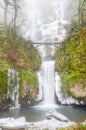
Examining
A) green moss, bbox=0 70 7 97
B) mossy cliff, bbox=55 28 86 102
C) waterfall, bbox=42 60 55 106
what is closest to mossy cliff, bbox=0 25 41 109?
green moss, bbox=0 70 7 97

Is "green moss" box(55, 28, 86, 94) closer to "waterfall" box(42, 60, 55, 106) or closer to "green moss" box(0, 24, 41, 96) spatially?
"waterfall" box(42, 60, 55, 106)

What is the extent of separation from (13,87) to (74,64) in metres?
6.68

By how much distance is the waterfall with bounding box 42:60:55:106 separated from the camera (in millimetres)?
40031

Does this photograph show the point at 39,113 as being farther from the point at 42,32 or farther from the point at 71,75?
the point at 42,32

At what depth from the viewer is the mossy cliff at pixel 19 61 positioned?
117 ft

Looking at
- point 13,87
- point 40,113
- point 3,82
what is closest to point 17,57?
point 13,87

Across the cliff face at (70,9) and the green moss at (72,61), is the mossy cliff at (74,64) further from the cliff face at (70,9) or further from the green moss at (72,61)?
the cliff face at (70,9)

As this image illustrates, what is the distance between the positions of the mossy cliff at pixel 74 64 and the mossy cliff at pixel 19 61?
281 cm

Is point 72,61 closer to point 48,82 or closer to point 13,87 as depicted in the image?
point 48,82

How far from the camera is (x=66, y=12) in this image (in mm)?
68750

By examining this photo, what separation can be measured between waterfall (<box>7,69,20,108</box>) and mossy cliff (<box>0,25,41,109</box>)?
50cm

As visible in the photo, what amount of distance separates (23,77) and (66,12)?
3311 centimetres

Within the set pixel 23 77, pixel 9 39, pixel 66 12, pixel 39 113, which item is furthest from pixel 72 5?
pixel 39 113

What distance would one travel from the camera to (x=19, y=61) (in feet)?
131
